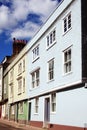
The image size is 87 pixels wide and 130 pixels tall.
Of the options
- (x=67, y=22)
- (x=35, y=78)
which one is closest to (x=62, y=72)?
(x=67, y=22)

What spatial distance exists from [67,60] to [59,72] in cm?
185

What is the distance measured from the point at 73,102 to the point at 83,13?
578 cm

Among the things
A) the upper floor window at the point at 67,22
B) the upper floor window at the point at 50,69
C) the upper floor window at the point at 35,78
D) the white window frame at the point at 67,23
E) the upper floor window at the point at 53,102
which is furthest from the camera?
the upper floor window at the point at 35,78

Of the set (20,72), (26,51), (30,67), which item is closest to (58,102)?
(30,67)

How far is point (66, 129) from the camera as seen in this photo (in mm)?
23734

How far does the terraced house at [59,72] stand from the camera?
21977 mm

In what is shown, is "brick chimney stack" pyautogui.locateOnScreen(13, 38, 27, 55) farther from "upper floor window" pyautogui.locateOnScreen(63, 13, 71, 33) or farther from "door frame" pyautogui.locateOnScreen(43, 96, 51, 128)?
"upper floor window" pyautogui.locateOnScreen(63, 13, 71, 33)

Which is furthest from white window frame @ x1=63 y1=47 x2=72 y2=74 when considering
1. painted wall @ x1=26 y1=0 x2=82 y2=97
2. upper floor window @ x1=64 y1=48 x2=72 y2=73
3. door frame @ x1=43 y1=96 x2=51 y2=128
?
door frame @ x1=43 y1=96 x2=51 y2=128

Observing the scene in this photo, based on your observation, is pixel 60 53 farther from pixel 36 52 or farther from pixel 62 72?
pixel 36 52

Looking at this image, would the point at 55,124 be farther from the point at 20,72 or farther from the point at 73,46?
the point at 20,72

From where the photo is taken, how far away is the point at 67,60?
80.7ft

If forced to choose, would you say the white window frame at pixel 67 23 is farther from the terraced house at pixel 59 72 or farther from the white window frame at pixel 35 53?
the white window frame at pixel 35 53

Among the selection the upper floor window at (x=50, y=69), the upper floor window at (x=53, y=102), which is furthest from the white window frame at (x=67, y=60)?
the upper floor window at (x=53, y=102)

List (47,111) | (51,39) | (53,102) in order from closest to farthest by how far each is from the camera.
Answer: (53,102)
(51,39)
(47,111)
